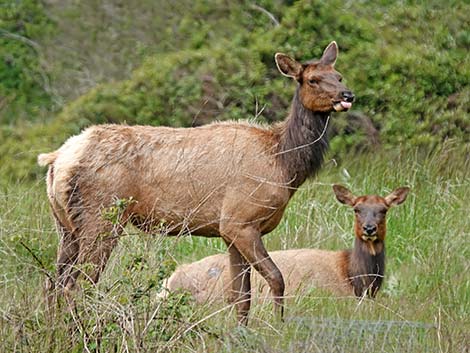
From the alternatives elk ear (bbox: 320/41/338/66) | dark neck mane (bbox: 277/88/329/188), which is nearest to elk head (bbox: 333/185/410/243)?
dark neck mane (bbox: 277/88/329/188)

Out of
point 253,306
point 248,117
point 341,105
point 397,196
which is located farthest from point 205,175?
point 248,117

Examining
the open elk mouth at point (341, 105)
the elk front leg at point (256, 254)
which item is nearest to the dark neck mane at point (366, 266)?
the elk front leg at point (256, 254)

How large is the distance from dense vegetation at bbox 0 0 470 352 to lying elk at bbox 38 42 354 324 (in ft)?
1.43

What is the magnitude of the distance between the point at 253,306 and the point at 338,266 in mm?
1840

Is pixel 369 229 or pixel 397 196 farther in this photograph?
pixel 397 196

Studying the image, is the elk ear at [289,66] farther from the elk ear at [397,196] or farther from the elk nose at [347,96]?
A: the elk ear at [397,196]

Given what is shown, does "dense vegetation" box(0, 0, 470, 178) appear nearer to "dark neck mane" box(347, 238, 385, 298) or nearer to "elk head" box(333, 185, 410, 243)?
"elk head" box(333, 185, 410, 243)

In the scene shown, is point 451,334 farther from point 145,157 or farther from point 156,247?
point 145,157

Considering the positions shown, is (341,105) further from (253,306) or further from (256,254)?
(253,306)

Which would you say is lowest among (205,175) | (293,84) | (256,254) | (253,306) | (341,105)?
(293,84)

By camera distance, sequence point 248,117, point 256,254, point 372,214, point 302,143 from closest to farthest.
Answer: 1. point 256,254
2. point 302,143
3. point 372,214
4. point 248,117

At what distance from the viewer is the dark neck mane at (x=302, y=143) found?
1062 cm

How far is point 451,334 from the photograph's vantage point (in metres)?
8.97

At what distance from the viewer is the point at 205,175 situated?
10453mm
